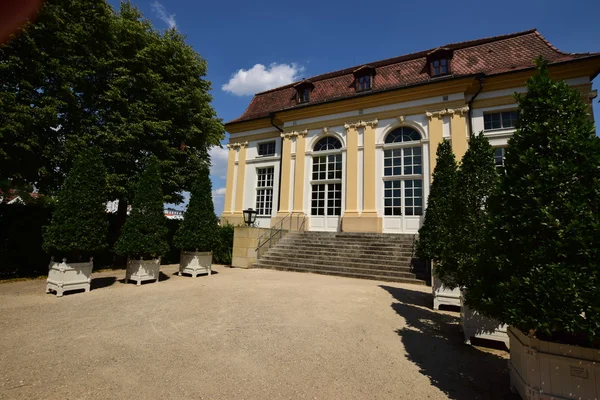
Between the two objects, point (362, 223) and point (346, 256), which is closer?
point (346, 256)

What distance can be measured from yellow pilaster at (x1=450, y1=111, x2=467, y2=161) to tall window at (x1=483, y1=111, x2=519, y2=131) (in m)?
0.96

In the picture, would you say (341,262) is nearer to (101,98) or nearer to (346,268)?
(346,268)

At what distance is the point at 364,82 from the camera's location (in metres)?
15.1

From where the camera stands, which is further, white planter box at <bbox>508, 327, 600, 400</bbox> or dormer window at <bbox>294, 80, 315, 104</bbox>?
dormer window at <bbox>294, 80, 315, 104</bbox>

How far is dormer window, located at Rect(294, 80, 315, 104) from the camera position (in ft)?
55.3

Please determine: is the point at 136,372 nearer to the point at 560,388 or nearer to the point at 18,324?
the point at 18,324

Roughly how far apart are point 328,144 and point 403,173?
432 centimetres

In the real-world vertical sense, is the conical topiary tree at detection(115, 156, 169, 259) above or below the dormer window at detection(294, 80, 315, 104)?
below

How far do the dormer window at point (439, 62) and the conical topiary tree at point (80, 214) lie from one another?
13894mm

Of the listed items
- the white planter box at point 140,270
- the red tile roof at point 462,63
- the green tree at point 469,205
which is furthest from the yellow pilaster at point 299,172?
the green tree at point 469,205

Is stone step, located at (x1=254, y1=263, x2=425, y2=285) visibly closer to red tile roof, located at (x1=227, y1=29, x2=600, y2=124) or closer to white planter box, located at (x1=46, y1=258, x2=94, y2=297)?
white planter box, located at (x1=46, y1=258, x2=94, y2=297)

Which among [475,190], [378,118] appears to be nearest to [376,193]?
[378,118]

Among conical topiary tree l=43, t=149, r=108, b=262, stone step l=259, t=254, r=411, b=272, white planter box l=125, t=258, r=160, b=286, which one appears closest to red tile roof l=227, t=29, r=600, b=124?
stone step l=259, t=254, r=411, b=272

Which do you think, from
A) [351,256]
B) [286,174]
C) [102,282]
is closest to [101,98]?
[102,282]
